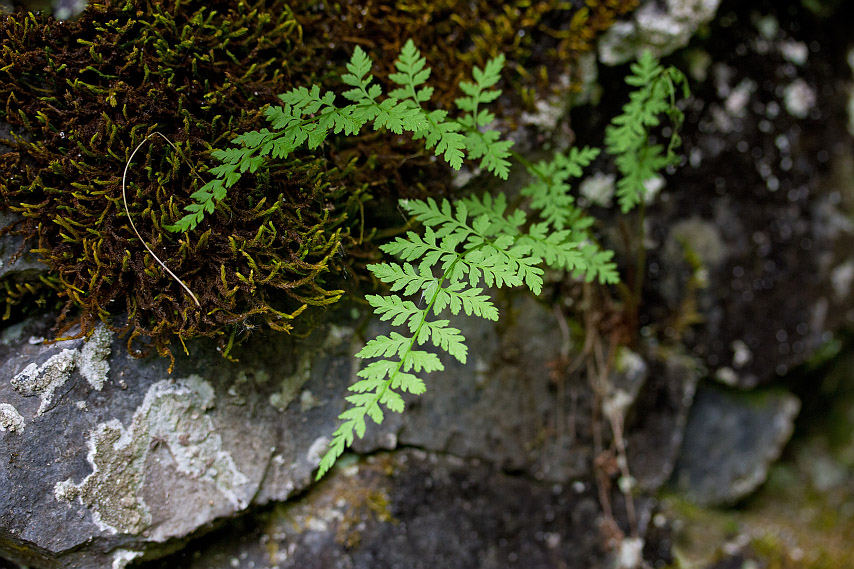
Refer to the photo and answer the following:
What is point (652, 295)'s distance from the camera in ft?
10.5

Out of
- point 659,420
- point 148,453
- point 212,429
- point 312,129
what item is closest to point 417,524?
point 212,429

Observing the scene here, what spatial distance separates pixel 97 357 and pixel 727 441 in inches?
146

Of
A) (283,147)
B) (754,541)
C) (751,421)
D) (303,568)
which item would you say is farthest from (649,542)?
(283,147)

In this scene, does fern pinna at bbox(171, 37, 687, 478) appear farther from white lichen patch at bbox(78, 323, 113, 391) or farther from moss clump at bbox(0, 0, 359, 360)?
white lichen patch at bbox(78, 323, 113, 391)

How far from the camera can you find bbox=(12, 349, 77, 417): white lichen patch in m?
1.97

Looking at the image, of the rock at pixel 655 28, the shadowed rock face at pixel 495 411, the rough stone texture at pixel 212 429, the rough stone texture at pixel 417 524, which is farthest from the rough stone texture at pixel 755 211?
the rough stone texture at pixel 417 524

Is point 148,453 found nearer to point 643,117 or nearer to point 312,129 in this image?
point 312,129

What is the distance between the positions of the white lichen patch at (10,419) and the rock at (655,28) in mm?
2895

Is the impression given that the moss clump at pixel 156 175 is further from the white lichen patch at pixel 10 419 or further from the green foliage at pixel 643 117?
the green foliage at pixel 643 117

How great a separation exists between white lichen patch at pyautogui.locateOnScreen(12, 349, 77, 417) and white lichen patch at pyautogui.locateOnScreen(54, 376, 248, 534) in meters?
0.21

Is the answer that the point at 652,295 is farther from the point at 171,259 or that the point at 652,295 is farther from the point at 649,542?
the point at 171,259

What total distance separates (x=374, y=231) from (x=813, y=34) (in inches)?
116

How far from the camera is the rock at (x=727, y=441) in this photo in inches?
142

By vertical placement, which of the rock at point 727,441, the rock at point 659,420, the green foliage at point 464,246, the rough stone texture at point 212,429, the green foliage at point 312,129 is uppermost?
the green foliage at point 312,129
